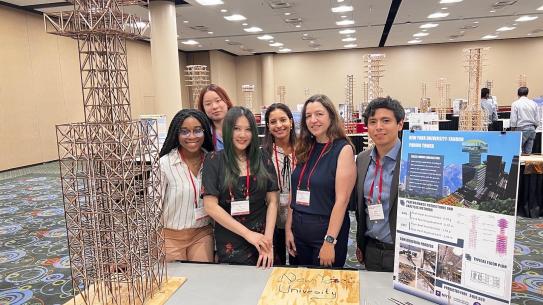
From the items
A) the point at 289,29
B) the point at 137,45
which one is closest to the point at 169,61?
the point at 289,29

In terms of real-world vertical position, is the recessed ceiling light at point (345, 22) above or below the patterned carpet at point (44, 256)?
above

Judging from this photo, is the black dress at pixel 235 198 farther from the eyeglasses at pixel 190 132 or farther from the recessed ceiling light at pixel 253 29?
the recessed ceiling light at pixel 253 29

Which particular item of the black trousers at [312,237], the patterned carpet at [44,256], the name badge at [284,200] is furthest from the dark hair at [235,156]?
the patterned carpet at [44,256]

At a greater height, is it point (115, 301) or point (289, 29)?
point (289, 29)

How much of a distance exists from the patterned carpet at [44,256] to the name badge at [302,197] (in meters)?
1.60

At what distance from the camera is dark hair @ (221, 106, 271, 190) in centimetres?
173

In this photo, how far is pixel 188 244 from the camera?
1818 millimetres

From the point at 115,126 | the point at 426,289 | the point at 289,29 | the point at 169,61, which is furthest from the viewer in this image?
the point at 289,29

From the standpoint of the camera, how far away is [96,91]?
114cm

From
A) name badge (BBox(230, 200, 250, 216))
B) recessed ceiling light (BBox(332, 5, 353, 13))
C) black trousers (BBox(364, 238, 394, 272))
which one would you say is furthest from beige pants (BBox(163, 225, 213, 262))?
recessed ceiling light (BBox(332, 5, 353, 13))

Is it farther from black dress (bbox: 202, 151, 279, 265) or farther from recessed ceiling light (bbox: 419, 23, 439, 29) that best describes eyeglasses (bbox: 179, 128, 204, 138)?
recessed ceiling light (bbox: 419, 23, 439, 29)

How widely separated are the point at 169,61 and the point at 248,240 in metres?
6.99

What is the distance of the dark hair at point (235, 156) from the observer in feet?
5.67

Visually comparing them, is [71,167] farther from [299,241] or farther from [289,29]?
[289,29]
